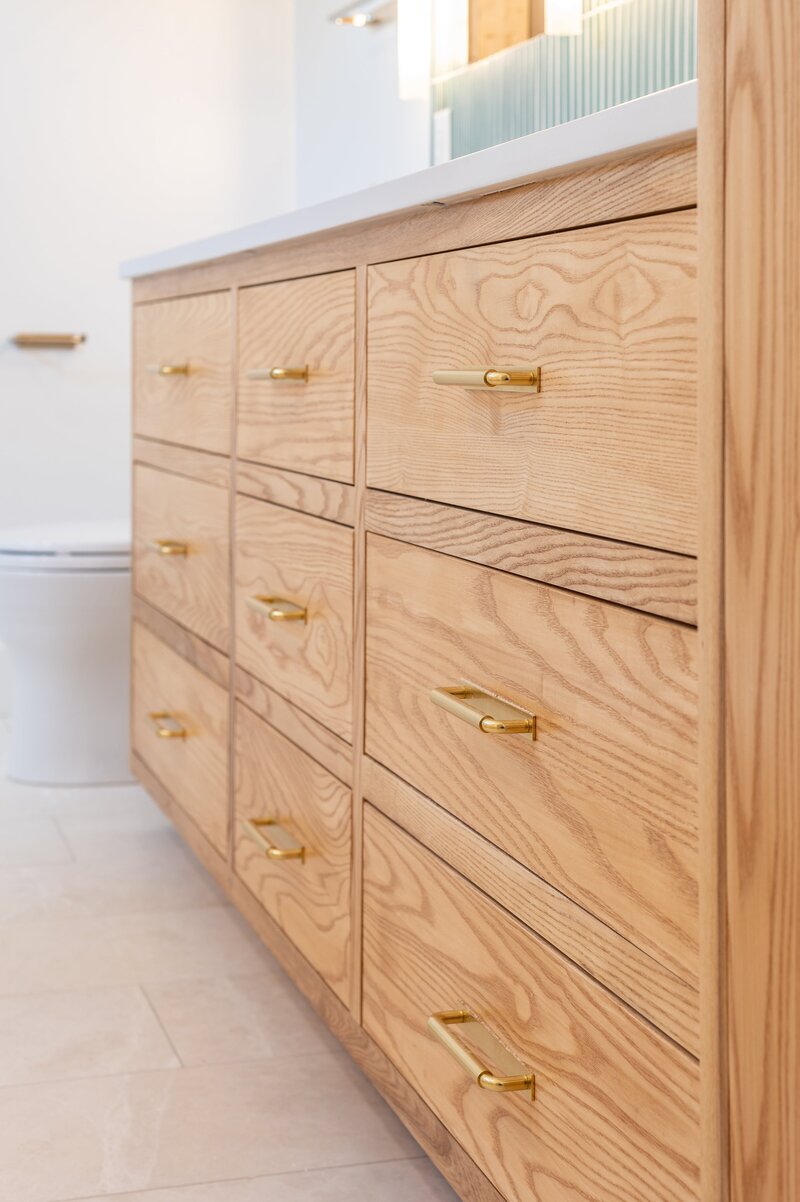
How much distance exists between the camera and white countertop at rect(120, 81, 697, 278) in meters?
0.74

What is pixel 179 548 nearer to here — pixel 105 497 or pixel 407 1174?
pixel 407 1174

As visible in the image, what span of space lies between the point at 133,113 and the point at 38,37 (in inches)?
9.8

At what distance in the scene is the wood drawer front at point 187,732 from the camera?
177 centimetres

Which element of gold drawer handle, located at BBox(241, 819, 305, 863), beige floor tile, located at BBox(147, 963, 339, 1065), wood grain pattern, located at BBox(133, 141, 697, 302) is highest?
wood grain pattern, located at BBox(133, 141, 697, 302)

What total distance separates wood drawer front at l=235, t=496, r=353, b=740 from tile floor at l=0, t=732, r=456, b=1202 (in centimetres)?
39

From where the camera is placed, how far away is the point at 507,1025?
0.97 metres

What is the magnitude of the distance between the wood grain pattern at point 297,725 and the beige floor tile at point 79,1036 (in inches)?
14.4

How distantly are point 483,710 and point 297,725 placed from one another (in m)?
0.51

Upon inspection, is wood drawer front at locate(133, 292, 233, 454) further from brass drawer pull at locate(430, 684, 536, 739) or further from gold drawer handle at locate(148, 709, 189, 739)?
brass drawer pull at locate(430, 684, 536, 739)

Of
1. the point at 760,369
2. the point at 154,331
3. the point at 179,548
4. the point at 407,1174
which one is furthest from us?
the point at 154,331

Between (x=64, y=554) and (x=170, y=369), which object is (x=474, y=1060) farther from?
(x=64, y=554)

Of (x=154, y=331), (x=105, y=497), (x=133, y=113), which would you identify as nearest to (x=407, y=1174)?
(x=154, y=331)

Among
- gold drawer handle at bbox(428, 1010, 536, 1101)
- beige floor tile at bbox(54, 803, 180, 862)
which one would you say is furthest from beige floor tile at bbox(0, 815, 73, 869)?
gold drawer handle at bbox(428, 1010, 536, 1101)

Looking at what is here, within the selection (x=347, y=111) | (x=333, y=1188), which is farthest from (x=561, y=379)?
(x=347, y=111)
